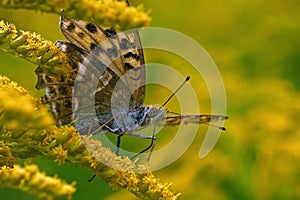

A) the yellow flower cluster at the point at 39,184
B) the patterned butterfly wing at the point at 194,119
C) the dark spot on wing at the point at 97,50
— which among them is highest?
the dark spot on wing at the point at 97,50

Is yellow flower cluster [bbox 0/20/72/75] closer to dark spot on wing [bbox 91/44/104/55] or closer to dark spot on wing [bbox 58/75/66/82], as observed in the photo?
dark spot on wing [bbox 58/75/66/82]

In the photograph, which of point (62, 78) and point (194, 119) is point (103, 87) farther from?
point (194, 119)

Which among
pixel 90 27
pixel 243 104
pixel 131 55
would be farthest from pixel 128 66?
pixel 243 104

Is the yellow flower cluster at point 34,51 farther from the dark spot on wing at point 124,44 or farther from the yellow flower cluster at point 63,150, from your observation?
the dark spot on wing at point 124,44

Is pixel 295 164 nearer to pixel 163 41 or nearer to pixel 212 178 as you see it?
pixel 212 178

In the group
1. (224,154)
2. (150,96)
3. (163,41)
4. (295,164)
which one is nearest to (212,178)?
(224,154)

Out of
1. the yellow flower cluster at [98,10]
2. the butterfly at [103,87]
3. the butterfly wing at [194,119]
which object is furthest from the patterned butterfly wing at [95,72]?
the yellow flower cluster at [98,10]
